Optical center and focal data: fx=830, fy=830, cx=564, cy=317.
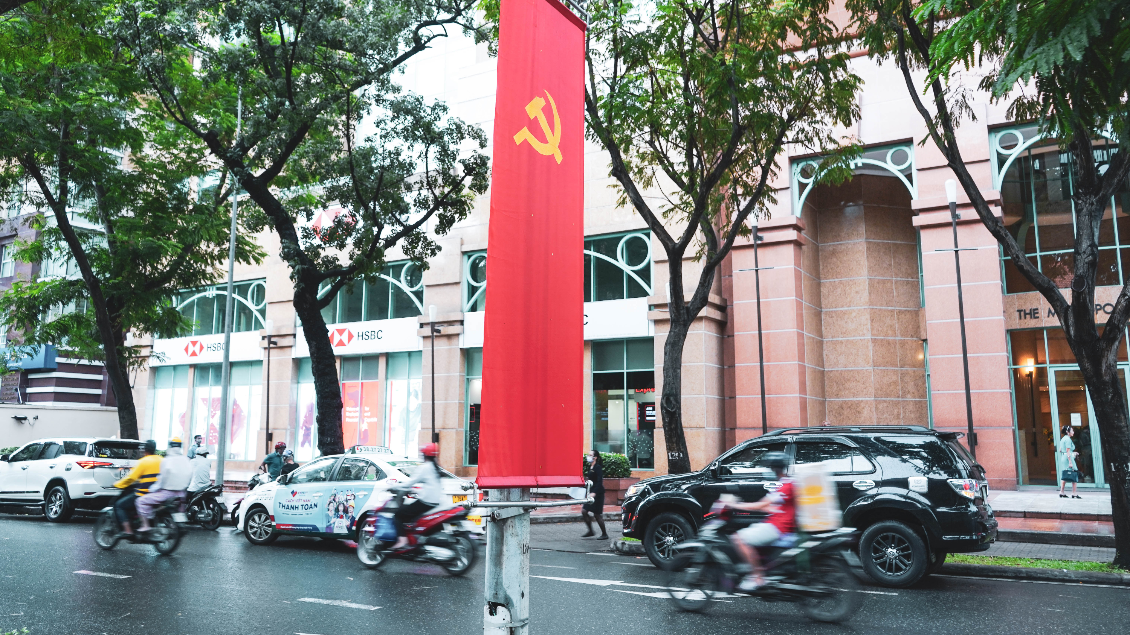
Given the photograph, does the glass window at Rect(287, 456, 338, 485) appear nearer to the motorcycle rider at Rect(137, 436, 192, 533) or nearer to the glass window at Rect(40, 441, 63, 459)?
the motorcycle rider at Rect(137, 436, 192, 533)

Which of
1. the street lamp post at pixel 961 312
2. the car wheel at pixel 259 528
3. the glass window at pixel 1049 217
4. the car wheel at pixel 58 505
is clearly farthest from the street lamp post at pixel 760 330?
the car wheel at pixel 58 505

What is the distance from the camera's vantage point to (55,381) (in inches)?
1491

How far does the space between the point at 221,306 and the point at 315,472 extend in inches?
945

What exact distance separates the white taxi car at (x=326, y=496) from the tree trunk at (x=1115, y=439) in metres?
8.67

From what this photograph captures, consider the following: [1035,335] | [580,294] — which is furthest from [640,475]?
[580,294]

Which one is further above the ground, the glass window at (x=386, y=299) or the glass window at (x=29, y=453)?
the glass window at (x=386, y=299)

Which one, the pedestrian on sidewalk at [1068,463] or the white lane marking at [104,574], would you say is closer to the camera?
the white lane marking at [104,574]

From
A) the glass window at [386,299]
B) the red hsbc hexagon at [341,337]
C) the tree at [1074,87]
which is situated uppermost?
the glass window at [386,299]

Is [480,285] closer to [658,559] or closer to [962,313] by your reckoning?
[962,313]

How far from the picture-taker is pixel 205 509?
16.2 meters

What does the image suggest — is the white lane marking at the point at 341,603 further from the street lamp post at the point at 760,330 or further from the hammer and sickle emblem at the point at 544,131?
the street lamp post at the point at 760,330

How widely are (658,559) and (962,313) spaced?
1326 cm

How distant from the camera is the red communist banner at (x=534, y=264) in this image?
3.32 meters

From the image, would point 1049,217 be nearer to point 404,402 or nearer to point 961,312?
point 961,312
